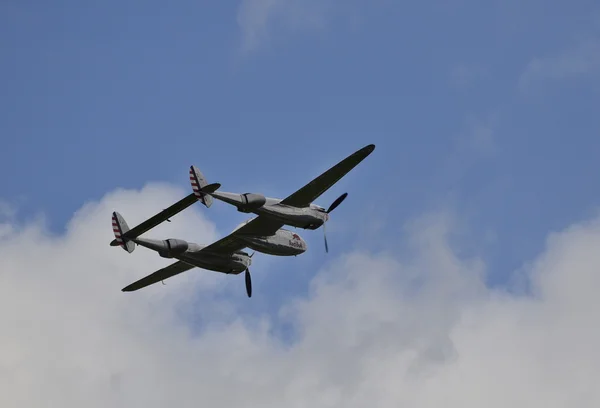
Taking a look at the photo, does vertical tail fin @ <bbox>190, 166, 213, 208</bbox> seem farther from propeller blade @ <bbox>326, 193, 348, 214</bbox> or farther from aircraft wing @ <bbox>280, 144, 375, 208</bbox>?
propeller blade @ <bbox>326, 193, 348, 214</bbox>

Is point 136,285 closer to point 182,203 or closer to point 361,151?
point 182,203

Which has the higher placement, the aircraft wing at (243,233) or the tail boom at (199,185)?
the aircraft wing at (243,233)

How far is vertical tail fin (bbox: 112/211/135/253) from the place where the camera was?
95.1 meters

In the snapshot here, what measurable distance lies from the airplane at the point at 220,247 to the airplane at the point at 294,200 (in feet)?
9.30

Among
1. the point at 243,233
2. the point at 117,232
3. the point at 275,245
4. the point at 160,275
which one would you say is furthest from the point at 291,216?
the point at 160,275

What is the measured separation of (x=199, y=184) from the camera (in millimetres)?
88062

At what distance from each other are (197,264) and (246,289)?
536cm

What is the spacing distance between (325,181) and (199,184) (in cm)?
996

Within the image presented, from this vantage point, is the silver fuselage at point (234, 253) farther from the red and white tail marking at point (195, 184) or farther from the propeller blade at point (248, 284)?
the red and white tail marking at point (195, 184)

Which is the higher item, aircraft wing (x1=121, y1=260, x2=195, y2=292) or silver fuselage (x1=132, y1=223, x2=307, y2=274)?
aircraft wing (x1=121, y1=260, x2=195, y2=292)

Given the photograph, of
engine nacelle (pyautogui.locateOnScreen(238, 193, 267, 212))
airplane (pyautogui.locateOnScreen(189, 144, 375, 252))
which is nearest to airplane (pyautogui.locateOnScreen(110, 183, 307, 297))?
airplane (pyautogui.locateOnScreen(189, 144, 375, 252))

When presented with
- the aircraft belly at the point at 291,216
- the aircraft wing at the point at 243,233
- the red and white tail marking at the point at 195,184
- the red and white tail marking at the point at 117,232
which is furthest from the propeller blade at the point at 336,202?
the red and white tail marking at the point at 117,232

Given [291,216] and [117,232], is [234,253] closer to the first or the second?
[291,216]

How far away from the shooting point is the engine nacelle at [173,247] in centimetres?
9772
